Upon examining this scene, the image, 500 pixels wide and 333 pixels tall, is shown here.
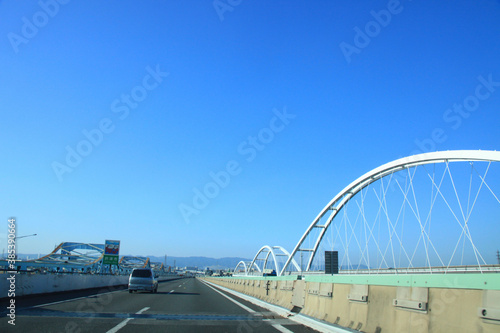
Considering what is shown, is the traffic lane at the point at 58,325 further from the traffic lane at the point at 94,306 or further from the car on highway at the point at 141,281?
the car on highway at the point at 141,281

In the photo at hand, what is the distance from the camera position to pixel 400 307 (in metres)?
6.37

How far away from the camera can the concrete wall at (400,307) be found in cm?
491

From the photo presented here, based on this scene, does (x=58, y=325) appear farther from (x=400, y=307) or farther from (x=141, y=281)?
(x=141, y=281)

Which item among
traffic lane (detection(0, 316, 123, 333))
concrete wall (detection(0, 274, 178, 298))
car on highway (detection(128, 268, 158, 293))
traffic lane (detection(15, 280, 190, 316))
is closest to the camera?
traffic lane (detection(0, 316, 123, 333))

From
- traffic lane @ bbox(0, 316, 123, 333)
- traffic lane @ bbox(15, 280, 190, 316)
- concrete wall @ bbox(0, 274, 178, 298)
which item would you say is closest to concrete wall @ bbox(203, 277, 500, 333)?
traffic lane @ bbox(0, 316, 123, 333)

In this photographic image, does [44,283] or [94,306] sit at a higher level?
[94,306]

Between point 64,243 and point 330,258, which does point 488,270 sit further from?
point 64,243

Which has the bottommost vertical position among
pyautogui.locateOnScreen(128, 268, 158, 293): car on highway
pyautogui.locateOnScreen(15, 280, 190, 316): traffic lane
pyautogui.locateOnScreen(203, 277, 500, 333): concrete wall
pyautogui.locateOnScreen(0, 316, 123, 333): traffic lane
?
pyautogui.locateOnScreen(128, 268, 158, 293): car on highway

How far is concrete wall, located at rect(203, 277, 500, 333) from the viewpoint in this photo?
4.91m

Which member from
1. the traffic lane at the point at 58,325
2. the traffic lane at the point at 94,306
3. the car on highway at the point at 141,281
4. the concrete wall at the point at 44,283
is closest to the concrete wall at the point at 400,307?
the traffic lane at the point at 58,325

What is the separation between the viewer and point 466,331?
4.93 metres

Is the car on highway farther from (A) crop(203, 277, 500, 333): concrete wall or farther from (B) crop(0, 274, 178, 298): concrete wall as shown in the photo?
(A) crop(203, 277, 500, 333): concrete wall

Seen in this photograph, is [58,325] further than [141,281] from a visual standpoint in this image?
No

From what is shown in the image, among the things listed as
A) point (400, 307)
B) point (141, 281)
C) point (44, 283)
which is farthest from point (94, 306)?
point (141, 281)
